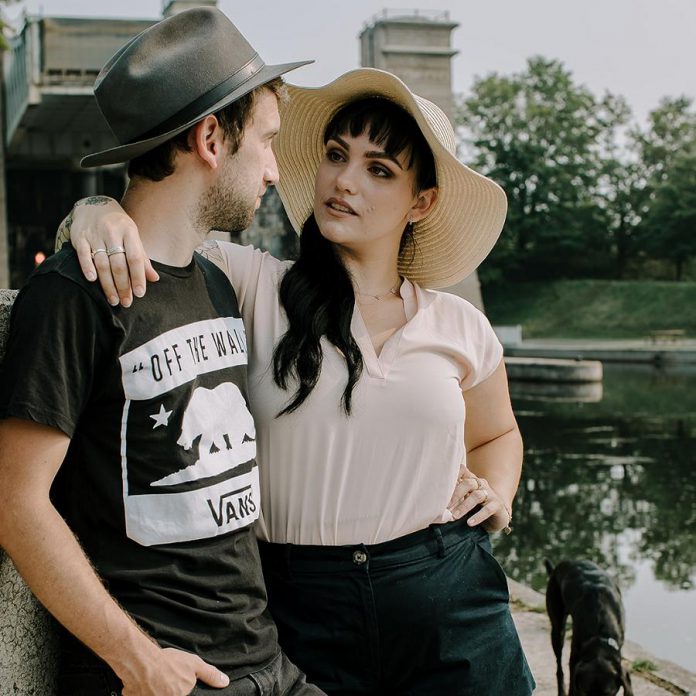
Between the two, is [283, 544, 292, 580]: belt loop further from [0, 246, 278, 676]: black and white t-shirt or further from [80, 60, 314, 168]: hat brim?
[80, 60, 314, 168]: hat brim

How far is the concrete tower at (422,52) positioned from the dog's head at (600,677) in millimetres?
28934

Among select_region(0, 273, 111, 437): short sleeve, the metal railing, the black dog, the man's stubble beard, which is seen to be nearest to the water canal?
the black dog

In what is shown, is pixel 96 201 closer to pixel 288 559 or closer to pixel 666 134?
pixel 288 559

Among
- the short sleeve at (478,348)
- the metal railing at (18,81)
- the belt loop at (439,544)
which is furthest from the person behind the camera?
the metal railing at (18,81)

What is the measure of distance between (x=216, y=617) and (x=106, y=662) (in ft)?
0.69

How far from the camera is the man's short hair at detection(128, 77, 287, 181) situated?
1.98m

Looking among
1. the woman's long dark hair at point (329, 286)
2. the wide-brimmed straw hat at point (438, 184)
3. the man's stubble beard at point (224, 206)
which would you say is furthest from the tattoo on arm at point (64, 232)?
the wide-brimmed straw hat at point (438, 184)

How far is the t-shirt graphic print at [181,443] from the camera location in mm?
1803

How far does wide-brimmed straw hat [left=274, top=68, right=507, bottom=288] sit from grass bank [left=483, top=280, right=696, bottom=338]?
4146 centimetres

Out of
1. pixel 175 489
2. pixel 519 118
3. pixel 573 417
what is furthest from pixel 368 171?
pixel 519 118

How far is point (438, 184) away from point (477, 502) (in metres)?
→ 0.89

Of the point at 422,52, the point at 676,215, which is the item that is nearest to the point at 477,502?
the point at 422,52

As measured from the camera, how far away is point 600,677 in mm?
4383

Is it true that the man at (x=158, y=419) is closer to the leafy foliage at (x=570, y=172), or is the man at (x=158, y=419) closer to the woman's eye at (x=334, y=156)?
the woman's eye at (x=334, y=156)
